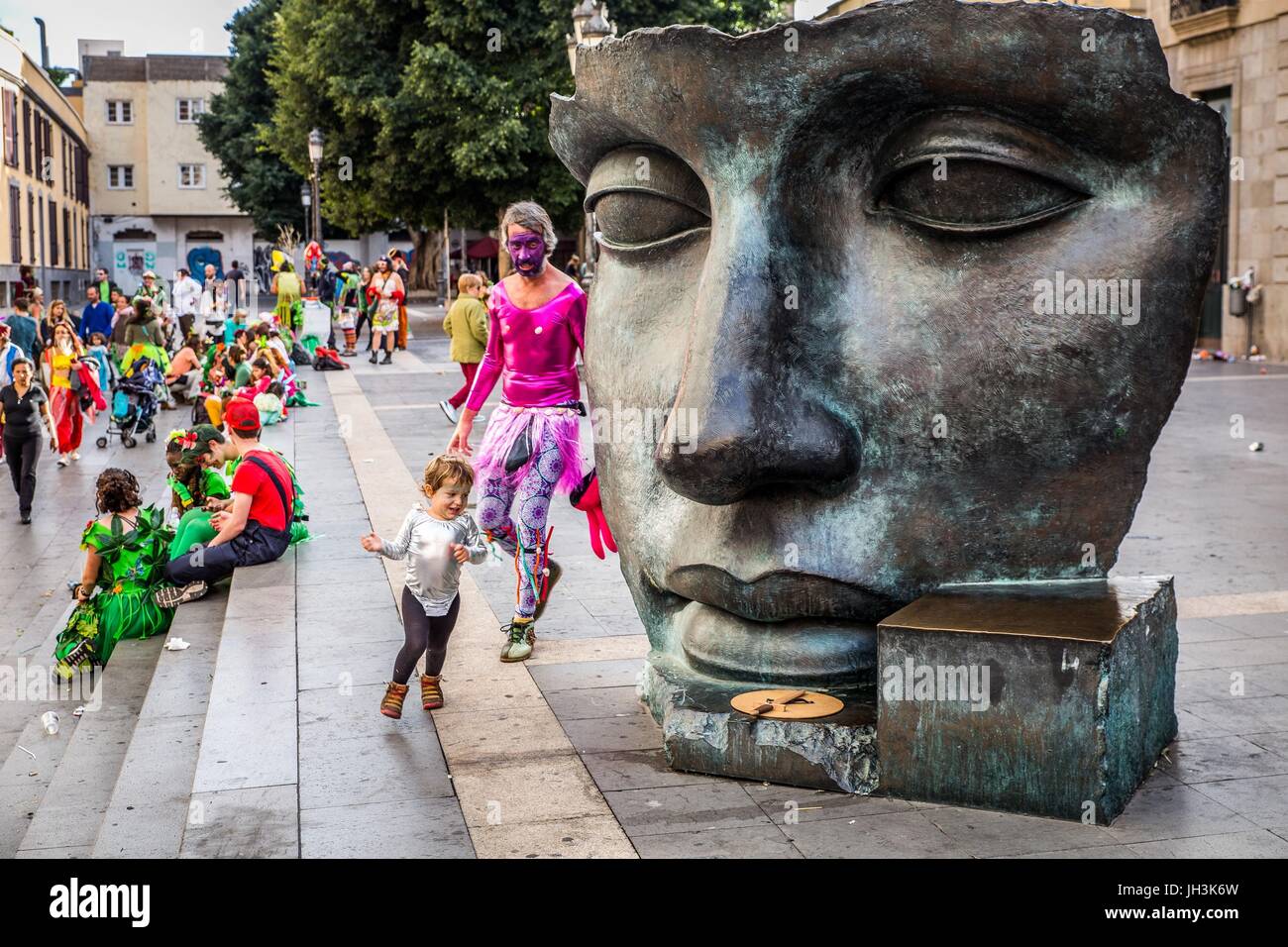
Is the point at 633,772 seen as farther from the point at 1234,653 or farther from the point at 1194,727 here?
the point at 1234,653

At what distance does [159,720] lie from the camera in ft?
20.4

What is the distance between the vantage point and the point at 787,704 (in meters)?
4.80

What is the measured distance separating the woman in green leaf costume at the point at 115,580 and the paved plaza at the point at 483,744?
161 millimetres

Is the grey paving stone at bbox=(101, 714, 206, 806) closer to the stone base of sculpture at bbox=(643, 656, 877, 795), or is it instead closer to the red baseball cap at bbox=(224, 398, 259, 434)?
the stone base of sculpture at bbox=(643, 656, 877, 795)

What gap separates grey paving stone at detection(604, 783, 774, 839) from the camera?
448 centimetres

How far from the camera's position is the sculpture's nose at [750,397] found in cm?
447

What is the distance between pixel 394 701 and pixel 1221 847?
2.97m

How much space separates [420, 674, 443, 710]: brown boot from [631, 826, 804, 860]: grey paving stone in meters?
1.67

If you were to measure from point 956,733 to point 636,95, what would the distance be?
2249mm

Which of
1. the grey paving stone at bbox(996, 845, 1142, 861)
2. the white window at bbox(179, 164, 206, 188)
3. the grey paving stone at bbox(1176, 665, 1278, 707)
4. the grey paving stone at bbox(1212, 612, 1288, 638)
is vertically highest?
the white window at bbox(179, 164, 206, 188)

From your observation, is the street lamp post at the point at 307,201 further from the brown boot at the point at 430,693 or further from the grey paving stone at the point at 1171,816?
the grey paving stone at the point at 1171,816

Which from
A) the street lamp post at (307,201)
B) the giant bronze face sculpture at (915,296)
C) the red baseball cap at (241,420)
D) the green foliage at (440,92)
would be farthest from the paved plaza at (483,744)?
the street lamp post at (307,201)

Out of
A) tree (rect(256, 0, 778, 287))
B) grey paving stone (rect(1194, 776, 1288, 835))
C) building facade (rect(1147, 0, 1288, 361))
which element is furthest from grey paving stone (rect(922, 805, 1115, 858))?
tree (rect(256, 0, 778, 287))

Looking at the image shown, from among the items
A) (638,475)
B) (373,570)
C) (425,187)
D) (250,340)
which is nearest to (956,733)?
(638,475)
